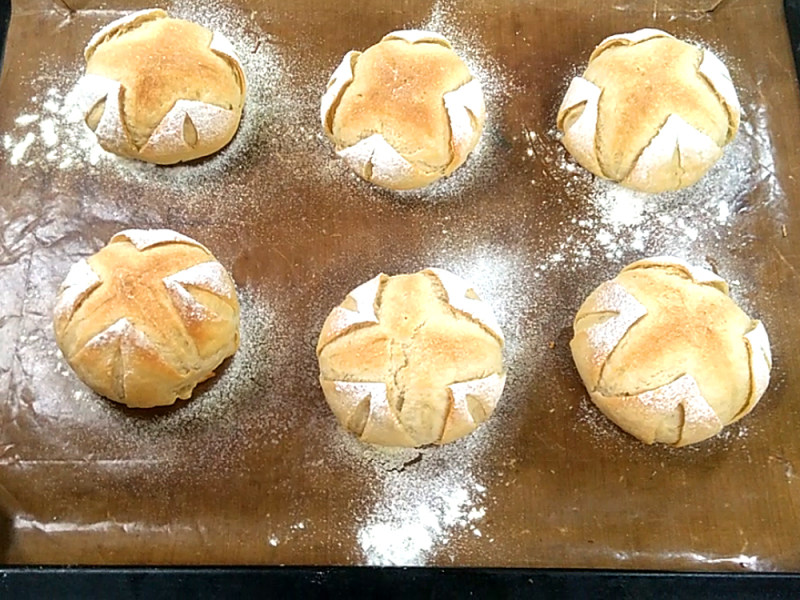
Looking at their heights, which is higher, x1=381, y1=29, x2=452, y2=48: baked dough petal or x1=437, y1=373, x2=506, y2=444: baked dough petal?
x1=381, y1=29, x2=452, y2=48: baked dough petal

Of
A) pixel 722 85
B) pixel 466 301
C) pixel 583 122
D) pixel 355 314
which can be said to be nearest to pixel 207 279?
pixel 355 314

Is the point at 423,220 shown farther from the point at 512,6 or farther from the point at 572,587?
the point at 572,587

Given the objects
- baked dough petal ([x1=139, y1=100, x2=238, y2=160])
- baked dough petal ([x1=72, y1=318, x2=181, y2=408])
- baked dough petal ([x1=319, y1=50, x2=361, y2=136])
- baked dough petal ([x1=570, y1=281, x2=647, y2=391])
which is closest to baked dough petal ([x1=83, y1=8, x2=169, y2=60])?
baked dough petal ([x1=139, y1=100, x2=238, y2=160])

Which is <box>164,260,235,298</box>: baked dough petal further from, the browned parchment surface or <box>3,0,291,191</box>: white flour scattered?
<box>3,0,291,191</box>: white flour scattered

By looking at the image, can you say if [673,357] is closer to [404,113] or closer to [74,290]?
[404,113]

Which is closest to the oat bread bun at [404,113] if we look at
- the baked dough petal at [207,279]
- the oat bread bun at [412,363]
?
the oat bread bun at [412,363]

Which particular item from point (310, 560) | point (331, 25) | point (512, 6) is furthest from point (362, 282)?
point (512, 6)

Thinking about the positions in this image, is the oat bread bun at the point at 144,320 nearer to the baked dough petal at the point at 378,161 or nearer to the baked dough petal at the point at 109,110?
the baked dough petal at the point at 109,110
